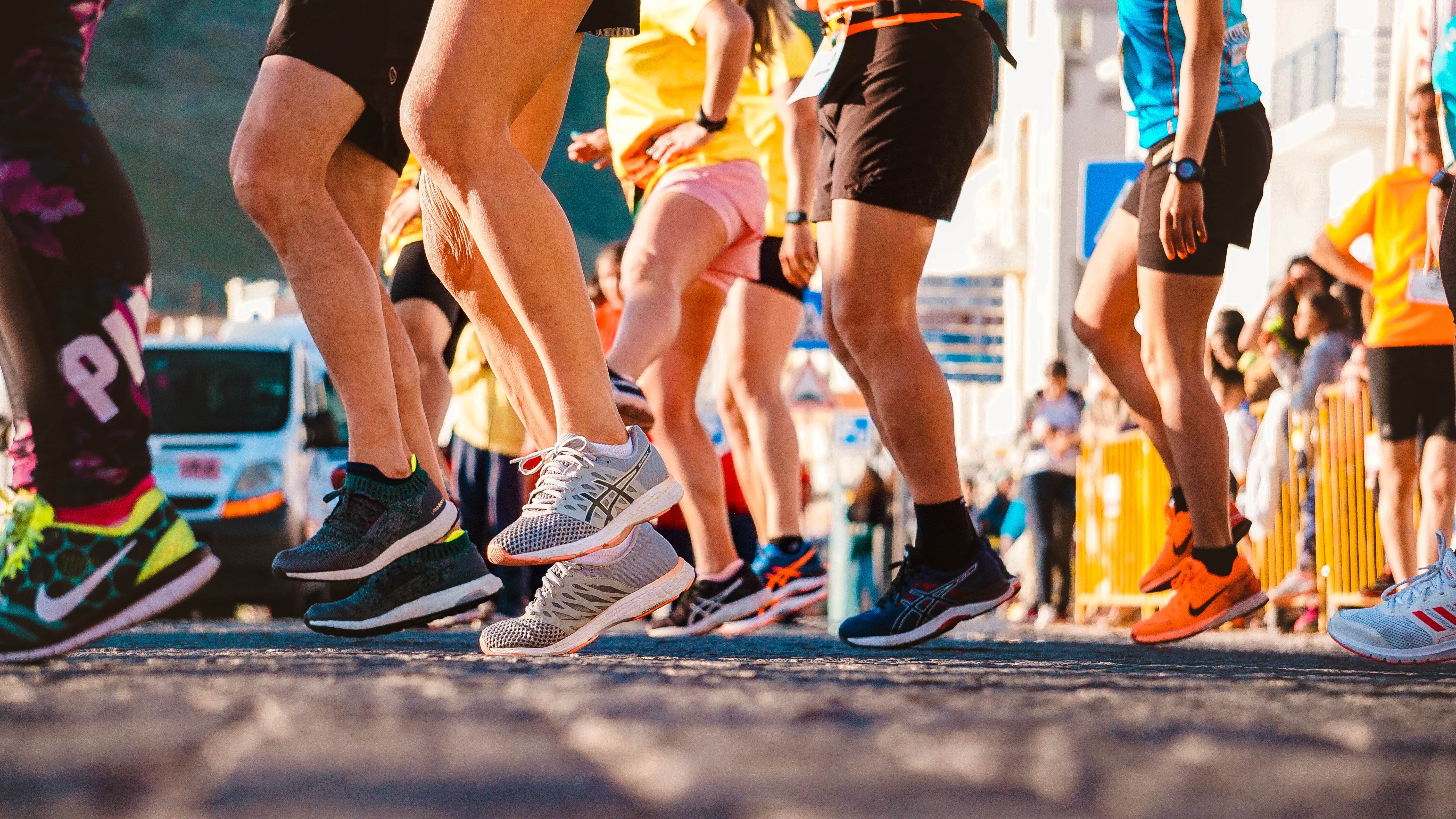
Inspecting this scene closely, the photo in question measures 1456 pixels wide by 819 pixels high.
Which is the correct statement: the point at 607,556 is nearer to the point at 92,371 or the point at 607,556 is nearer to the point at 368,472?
the point at 368,472

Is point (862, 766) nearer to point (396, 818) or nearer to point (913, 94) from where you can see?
point (396, 818)

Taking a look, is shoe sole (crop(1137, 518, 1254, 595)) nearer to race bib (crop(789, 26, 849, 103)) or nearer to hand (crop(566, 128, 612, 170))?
race bib (crop(789, 26, 849, 103))

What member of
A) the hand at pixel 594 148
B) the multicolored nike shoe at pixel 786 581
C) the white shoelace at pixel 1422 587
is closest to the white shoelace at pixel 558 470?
the white shoelace at pixel 1422 587

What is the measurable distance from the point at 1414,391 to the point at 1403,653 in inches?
127

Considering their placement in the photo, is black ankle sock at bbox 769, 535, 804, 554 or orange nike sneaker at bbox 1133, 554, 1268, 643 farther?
black ankle sock at bbox 769, 535, 804, 554

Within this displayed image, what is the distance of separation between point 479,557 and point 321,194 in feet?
2.62

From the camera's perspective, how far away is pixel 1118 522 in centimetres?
1030

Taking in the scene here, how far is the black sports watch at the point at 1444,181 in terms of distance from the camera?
4.12 m

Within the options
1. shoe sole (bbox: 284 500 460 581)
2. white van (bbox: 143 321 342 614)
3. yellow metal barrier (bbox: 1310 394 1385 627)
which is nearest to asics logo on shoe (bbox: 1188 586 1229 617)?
shoe sole (bbox: 284 500 460 581)

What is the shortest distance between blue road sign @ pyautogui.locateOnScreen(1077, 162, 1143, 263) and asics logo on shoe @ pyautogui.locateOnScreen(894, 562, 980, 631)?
10645 mm

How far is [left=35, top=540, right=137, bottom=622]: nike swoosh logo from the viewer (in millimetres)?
2252

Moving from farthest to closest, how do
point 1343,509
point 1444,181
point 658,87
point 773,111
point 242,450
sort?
point 242,450
point 1343,509
point 773,111
point 658,87
point 1444,181

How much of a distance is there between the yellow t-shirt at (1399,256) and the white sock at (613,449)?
3981 millimetres

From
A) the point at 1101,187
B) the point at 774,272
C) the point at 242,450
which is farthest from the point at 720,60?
the point at 1101,187
